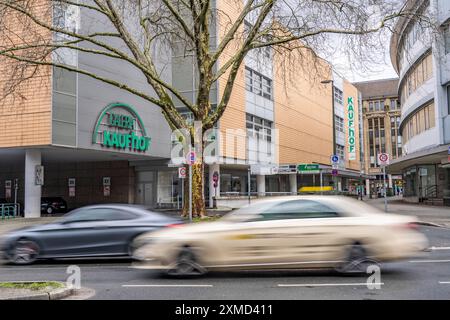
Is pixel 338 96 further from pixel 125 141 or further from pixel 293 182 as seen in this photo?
pixel 125 141

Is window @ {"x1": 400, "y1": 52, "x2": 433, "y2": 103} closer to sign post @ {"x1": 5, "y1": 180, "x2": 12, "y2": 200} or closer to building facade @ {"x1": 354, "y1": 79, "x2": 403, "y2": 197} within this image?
sign post @ {"x1": 5, "y1": 180, "x2": 12, "y2": 200}

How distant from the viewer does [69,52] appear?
2803cm

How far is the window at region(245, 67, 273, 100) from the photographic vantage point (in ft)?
131

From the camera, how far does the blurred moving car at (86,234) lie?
1090cm

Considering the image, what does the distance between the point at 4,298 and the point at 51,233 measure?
4.54 meters

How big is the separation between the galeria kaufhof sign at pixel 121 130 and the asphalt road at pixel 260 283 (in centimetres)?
1982

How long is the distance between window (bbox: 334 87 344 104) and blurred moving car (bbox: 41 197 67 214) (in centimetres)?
3782

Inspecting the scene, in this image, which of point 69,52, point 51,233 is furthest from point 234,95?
point 51,233

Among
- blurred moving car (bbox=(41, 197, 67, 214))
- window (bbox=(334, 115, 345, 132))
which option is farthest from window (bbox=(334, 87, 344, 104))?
blurred moving car (bbox=(41, 197, 67, 214))

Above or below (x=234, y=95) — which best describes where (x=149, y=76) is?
below

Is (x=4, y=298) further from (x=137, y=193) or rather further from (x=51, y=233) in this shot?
(x=137, y=193)

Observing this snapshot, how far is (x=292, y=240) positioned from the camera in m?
8.41

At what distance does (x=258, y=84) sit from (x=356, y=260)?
113 ft

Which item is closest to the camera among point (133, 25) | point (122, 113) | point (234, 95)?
point (122, 113)
